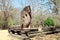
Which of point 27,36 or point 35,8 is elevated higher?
point 35,8

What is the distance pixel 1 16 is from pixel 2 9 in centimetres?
105

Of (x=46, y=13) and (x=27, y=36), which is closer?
(x=27, y=36)

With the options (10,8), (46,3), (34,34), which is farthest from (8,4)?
(34,34)

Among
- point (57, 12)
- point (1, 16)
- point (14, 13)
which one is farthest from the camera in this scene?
point (14, 13)

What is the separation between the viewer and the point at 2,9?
859 inches

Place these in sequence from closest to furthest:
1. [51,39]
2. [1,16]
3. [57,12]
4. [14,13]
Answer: [51,39] < [57,12] < [1,16] < [14,13]

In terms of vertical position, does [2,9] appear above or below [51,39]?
above

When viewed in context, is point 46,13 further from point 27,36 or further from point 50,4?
point 27,36

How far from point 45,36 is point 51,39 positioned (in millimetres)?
507

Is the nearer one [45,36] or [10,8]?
[45,36]

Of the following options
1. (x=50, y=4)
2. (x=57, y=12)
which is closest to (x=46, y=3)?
(x=50, y=4)

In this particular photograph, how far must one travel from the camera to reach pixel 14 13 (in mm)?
23031

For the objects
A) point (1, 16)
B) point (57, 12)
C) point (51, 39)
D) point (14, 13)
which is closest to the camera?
point (51, 39)

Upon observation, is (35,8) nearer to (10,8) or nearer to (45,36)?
(10,8)
